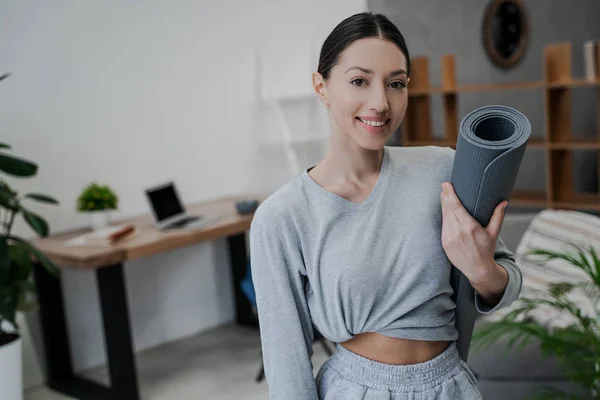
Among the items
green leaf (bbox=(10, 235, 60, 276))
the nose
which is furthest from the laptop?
the nose

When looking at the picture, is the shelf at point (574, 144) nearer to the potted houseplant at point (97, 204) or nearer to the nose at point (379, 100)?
the potted houseplant at point (97, 204)

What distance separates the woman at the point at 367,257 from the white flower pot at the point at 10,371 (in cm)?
239

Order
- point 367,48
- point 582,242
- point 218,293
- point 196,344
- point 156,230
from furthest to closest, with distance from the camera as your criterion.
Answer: point 218,293, point 196,344, point 156,230, point 582,242, point 367,48

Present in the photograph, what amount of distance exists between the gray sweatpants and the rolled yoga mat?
10.2 inches

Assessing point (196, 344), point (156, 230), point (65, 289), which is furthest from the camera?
point (196, 344)

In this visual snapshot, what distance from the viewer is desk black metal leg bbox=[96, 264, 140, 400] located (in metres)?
3.48


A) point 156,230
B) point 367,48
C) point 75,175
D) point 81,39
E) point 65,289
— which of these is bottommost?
point 65,289

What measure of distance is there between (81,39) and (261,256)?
3234 mm

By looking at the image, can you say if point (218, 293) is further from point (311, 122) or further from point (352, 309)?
point (352, 309)

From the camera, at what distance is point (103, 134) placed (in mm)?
4191

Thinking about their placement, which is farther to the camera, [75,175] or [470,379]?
[75,175]

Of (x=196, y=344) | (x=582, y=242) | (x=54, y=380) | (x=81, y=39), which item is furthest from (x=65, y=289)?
(x=582, y=242)

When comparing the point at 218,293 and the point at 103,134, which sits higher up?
the point at 103,134

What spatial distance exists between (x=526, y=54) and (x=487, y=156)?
5811 millimetres
